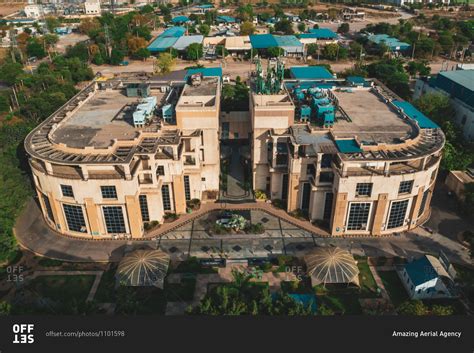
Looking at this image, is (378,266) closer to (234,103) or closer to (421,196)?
(421,196)

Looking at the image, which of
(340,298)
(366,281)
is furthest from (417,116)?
(340,298)

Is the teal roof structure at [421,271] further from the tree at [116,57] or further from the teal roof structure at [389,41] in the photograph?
the tree at [116,57]

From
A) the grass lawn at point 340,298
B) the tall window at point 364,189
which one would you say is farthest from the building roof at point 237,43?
the grass lawn at point 340,298

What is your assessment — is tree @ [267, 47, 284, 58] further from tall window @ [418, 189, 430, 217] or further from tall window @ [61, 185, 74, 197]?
tall window @ [61, 185, 74, 197]

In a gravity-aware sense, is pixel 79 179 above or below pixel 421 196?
above

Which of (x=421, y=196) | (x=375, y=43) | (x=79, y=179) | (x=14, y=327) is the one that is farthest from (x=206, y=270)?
(x=375, y=43)
